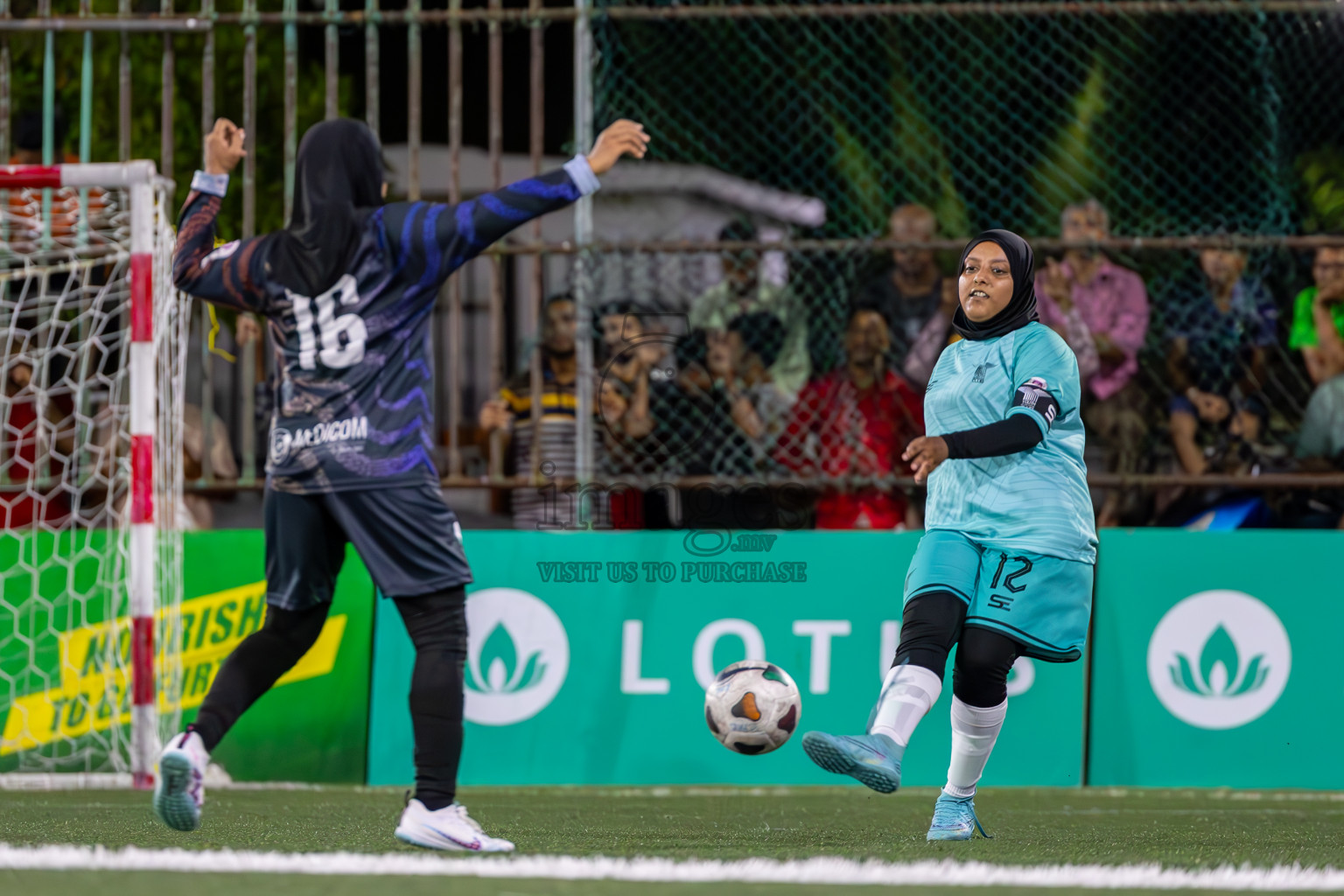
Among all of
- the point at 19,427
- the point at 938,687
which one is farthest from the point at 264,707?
the point at 938,687

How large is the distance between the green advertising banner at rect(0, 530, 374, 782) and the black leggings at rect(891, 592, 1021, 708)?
10.6 ft

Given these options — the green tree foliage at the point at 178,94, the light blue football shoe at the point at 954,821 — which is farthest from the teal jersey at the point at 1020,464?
the green tree foliage at the point at 178,94

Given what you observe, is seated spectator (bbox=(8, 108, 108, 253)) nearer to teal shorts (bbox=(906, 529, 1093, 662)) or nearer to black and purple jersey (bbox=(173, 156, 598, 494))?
black and purple jersey (bbox=(173, 156, 598, 494))

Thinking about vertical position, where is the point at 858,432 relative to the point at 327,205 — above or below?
below

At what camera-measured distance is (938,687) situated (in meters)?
4.53

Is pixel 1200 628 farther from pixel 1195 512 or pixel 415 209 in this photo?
pixel 415 209

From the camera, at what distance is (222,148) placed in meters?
4.87

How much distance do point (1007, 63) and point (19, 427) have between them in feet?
17.8

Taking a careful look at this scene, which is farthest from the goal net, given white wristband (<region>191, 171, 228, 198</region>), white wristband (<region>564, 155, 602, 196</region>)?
white wristband (<region>564, 155, 602, 196</region>)

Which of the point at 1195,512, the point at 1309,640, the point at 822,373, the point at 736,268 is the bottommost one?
the point at 1309,640

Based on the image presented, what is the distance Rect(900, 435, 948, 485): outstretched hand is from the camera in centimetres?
424

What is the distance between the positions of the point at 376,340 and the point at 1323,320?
5151 mm

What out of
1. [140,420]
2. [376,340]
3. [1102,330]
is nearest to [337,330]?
[376,340]

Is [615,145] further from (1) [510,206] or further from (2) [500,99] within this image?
(2) [500,99]
